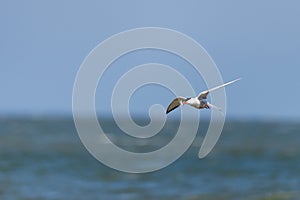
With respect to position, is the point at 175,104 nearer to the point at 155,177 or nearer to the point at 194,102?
the point at 194,102

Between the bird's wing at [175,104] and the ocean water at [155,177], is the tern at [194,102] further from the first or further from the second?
the ocean water at [155,177]

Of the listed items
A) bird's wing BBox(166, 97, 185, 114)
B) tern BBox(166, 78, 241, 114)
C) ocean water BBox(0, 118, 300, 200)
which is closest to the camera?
tern BBox(166, 78, 241, 114)

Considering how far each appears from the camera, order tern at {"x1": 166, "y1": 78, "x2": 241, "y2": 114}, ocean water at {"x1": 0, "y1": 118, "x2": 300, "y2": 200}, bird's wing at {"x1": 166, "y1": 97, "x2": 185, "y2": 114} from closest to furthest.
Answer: tern at {"x1": 166, "y1": 78, "x2": 241, "y2": 114}, bird's wing at {"x1": 166, "y1": 97, "x2": 185, "y2": 114}, ocean water at {"x1": 0, "y1": 118, "x2": 300, "y2": 200}

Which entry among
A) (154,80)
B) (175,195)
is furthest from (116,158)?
(154,80)

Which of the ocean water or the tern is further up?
the ocean water

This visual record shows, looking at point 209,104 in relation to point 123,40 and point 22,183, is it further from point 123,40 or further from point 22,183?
point 22,183

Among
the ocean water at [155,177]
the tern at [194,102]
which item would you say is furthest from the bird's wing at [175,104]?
the ocean water at [155,177]

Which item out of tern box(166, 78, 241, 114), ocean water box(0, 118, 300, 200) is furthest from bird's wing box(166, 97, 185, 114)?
ocean water box(0, 118, 300, 200)

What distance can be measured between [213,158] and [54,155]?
574 centimetres

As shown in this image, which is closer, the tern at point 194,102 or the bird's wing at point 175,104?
the tern at point 194,102

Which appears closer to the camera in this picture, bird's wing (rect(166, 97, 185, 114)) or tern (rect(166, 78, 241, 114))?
tern (rect(166, 78, 241, 114))

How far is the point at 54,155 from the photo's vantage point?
107 feet

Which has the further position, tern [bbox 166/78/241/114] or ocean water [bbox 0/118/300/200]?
ocean water [bbox 0/118/300/200]

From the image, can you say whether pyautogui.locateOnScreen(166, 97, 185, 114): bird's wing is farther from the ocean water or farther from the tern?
the ocean water
